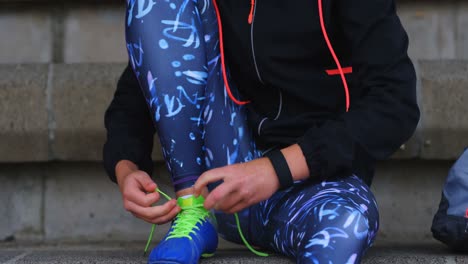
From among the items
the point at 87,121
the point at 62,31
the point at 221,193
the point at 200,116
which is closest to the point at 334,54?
the point at 200,116

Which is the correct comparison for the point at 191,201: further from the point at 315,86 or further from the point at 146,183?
the point at 315,86

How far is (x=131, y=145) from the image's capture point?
1.58 metres

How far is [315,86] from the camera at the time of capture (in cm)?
149

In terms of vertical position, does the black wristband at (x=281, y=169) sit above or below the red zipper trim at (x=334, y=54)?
below

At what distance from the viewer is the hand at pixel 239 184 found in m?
1.25

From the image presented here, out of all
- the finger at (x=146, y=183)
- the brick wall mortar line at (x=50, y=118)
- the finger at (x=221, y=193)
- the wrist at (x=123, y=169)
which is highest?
the finger at (x=221, y=193)

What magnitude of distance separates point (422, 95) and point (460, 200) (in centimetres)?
59

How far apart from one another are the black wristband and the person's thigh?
0.24ft

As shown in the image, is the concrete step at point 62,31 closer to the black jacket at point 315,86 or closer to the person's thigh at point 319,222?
the black jacket at point 315,86

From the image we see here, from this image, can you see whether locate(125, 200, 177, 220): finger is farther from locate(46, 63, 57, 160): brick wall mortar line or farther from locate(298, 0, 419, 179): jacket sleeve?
locate(46, 63, 57, 160): brick wall mortar line

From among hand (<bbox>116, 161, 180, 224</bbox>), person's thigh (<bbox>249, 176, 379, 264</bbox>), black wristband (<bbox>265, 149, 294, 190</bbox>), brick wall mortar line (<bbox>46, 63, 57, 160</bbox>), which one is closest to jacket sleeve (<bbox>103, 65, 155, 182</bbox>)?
hand (<bbox>116, 161, 180, 224</bbox>)

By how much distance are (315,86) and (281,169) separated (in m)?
0.28

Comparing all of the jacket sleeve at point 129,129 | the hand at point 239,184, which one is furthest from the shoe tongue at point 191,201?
the jacket sleeve at point 129,129

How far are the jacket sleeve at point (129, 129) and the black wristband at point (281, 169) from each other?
0.41 meters
